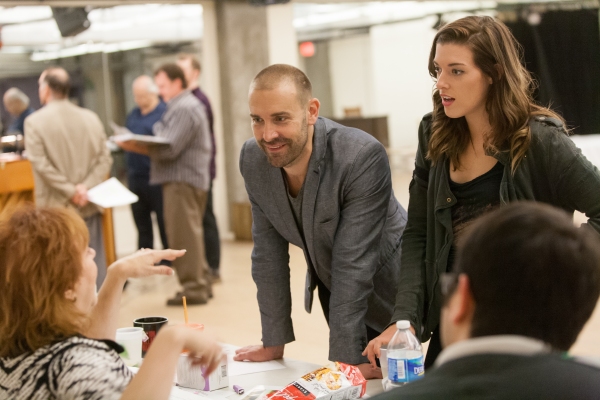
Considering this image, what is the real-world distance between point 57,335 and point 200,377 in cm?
61

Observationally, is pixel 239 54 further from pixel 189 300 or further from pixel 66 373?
pixel 66 373

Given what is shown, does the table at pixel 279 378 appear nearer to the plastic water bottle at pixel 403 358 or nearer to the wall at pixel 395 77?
the plastic water bottle at pixel 403 358

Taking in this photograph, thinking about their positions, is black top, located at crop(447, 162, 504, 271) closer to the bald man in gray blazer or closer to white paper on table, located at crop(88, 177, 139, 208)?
the bald man in gray blazer

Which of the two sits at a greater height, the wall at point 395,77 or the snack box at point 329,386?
the wall at point 395,77

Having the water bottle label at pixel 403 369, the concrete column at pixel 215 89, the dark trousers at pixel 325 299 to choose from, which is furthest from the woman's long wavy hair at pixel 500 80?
the concrete column at pixel 215 89

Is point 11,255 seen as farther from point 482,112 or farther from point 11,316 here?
point 482,112

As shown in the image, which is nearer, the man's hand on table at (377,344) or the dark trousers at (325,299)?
the man's hand on table at (377,344)

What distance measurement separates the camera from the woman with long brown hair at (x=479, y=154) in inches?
82.3

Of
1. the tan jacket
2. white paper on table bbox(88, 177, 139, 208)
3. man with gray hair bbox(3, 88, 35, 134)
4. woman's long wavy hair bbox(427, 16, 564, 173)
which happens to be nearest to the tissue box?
woman's long wavy hair bbox(427, 16, 564, 173)

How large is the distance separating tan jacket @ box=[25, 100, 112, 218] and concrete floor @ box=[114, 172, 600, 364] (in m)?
0.99

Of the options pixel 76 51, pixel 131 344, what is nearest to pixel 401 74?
pixel 76 51

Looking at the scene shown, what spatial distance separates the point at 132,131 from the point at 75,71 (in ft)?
7.72

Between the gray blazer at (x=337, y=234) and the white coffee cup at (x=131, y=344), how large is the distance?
39cm

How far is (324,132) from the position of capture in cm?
254
